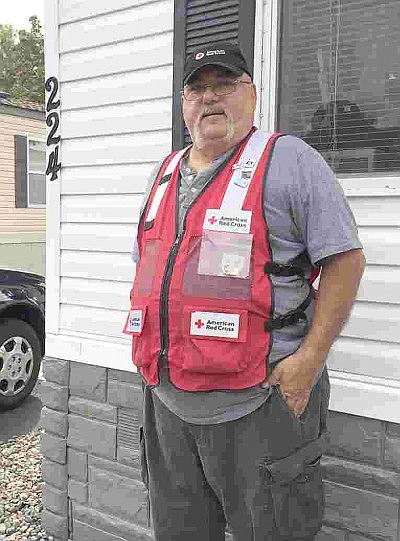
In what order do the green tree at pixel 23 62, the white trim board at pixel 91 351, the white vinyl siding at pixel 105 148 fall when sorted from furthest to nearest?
the green tree at pixel 23 62, the white trim board at pixel 91 351, the white vinyl siding at pixel 105 148

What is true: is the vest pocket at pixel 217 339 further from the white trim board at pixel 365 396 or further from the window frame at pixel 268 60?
the window frame at pixel 268 60

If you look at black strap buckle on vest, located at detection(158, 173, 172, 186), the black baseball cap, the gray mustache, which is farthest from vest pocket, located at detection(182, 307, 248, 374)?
the black baseball cap

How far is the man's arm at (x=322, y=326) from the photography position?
70.7 inches

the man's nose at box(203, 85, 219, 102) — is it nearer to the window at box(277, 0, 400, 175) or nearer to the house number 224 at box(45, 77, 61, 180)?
the window at box(277, 0, 400, 175)

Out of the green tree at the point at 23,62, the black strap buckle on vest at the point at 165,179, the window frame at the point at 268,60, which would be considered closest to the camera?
the black strap buckle on vest at the point at 165,179

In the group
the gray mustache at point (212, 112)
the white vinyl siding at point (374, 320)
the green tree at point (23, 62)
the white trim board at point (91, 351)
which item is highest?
the green tree at point (23, 62)

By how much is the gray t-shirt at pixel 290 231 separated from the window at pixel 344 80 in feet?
1.81

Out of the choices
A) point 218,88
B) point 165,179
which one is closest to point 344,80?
point 218,88

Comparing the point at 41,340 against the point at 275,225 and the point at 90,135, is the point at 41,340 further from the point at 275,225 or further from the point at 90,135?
the point at 275,225

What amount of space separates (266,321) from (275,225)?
27 cm

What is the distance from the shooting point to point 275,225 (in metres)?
1.83

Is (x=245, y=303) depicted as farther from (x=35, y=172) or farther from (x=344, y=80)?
(x=35, y=172)

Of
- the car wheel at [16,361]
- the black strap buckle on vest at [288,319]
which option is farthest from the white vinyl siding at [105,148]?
the car wheel at [16,361]

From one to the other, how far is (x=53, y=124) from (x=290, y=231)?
6.00 ft
